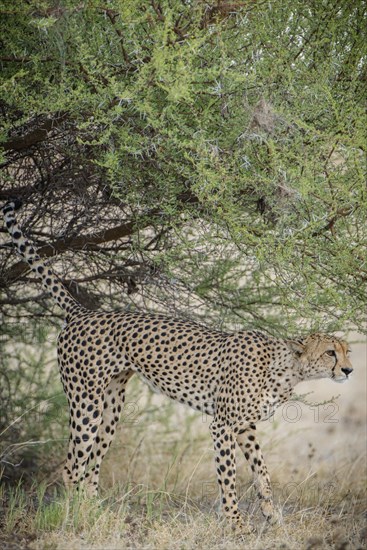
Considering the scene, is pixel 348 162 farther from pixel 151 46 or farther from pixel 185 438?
pixel 185 438

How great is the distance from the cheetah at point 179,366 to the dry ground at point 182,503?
366 mm

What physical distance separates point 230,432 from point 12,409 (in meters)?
2.52

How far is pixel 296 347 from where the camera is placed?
5664mm

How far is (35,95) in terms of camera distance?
16.6 ft

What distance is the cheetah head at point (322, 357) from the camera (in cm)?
549

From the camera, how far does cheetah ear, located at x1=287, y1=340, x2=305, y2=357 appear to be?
5.65m

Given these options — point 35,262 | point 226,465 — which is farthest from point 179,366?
point 35,262

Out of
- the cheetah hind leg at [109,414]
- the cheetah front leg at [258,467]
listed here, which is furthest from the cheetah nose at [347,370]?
the cheetah hind leg at [109,414]

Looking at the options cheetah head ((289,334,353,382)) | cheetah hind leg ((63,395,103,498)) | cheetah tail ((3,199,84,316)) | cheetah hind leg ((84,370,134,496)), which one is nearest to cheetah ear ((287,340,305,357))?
cheetah head ((289,334,353,382))

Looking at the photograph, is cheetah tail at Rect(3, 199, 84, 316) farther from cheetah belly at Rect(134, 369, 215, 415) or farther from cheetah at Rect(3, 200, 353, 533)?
cheetah belly at Rect(134, 369, 215, 415)

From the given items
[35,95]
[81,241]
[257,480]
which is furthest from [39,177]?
[257,480]

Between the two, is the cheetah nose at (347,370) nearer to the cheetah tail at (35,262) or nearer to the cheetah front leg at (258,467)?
the cheetah front leg at (258,467)

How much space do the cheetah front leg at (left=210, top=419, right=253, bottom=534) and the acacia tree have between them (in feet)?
3.06

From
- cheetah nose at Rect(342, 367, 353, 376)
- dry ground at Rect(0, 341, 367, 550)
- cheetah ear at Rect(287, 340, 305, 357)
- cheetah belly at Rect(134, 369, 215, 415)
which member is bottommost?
dry ground at Rect(0, 341, 367, 550)
